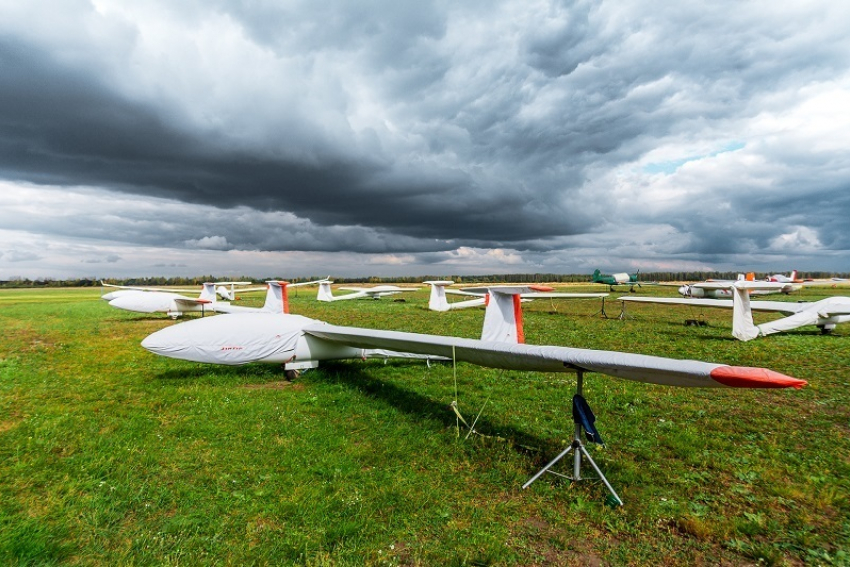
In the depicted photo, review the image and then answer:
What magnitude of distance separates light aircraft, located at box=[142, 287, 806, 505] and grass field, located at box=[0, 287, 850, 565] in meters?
0.82

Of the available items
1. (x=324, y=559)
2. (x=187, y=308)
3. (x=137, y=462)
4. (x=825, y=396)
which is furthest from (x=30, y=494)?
(x=187, y=308)

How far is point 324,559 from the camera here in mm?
3805

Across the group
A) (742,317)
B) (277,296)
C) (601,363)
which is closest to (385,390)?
(601,363)

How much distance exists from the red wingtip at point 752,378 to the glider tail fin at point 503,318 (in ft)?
17.8

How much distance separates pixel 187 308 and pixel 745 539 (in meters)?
30.6

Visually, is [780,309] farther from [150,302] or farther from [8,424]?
[150,302]

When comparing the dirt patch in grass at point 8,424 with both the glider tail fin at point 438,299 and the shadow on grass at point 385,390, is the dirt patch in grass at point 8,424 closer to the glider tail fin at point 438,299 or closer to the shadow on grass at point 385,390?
the shadow on grass at point 385,390

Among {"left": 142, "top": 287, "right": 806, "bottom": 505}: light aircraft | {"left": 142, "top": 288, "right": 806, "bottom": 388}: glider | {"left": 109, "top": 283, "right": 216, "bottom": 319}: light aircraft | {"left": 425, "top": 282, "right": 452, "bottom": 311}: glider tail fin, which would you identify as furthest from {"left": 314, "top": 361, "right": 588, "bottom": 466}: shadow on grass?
{"left": 425, "top": 282, "right": 452, "bottom": 311}: glider tail fin

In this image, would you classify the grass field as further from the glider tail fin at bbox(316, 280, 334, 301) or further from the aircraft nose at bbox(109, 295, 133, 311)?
the glider tail fin at bbox(316, 280, 334, 301)

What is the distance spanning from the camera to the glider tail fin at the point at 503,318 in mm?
9211

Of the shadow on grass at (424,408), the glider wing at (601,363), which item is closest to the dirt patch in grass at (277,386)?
the shadow on grass at (424,408)

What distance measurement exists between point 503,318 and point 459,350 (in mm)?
2912

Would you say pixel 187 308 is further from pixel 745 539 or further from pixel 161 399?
pixel 745 539

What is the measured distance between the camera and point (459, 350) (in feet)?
22.0
